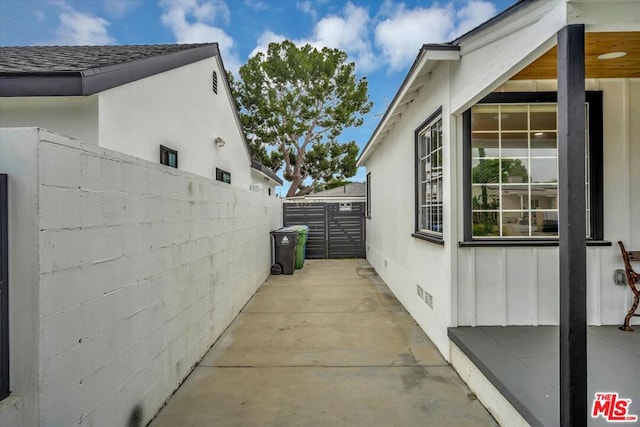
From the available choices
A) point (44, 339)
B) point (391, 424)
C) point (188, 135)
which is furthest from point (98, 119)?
point (391, 424)

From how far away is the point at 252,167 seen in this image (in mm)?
11672

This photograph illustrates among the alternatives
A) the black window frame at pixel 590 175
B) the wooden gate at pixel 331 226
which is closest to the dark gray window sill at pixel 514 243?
the black window frame at pixel 590 175

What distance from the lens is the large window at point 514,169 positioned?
12.9 feet

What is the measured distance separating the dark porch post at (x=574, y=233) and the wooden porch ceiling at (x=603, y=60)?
996 millimetres

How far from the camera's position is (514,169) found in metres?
3.98

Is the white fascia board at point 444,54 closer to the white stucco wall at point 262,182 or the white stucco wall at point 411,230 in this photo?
the white stucco wall at point 411,230

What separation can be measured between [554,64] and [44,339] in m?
4.27

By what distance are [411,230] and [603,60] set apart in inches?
119

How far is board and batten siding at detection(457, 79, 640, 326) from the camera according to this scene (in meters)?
3.75

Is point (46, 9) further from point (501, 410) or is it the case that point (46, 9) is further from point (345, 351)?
point (501, 410)

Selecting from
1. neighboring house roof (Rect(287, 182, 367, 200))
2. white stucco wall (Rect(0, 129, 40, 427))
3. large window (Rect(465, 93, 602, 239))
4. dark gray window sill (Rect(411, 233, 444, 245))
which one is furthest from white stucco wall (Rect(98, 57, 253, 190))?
neighboring house roof (Rect(287, 182, 367, 200))

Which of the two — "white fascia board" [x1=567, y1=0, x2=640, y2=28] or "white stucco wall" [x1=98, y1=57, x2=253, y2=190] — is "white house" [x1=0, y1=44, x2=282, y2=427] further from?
"white fascia board" [x1=567, y1=0, x2=640, y2=28]

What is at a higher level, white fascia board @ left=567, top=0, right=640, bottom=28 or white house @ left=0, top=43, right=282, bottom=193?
white house @ left=0, top=43, right=282, bottom=193

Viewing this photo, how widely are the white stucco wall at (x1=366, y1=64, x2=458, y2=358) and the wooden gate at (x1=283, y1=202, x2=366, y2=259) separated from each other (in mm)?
2876
